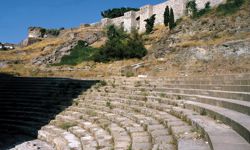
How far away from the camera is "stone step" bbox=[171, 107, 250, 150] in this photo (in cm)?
403

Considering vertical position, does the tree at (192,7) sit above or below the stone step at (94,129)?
above

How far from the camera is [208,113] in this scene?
20.7ft

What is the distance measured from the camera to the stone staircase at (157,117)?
16.1ft

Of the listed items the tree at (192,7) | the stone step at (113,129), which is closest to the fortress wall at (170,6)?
the tree at (192,7)

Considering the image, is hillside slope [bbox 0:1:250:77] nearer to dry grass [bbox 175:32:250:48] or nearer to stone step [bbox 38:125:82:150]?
dry grass [bbox 175:32:250:48]

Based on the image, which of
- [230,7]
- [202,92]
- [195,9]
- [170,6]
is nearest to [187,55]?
[230,7]

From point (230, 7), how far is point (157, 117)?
77.2ft

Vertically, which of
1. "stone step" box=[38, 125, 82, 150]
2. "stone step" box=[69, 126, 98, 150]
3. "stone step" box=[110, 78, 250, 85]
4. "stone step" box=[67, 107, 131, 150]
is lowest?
"stone step" box=[38, 125, 82, 150]

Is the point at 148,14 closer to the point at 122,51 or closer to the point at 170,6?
the point at 170,6

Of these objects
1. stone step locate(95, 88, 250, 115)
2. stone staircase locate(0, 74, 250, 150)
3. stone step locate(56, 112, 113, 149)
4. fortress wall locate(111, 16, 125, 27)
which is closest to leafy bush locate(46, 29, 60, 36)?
fortress wall locate(111, 16, 125, 27)

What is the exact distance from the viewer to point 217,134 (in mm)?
4633

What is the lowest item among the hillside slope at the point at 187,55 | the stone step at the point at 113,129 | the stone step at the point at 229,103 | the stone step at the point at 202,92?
the stone step at the point at 113,129

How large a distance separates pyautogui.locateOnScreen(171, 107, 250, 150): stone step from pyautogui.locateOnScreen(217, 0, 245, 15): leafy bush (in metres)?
23.3

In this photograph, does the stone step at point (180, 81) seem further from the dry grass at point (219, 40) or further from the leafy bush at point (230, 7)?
the leafy bush at point (230, 7)
